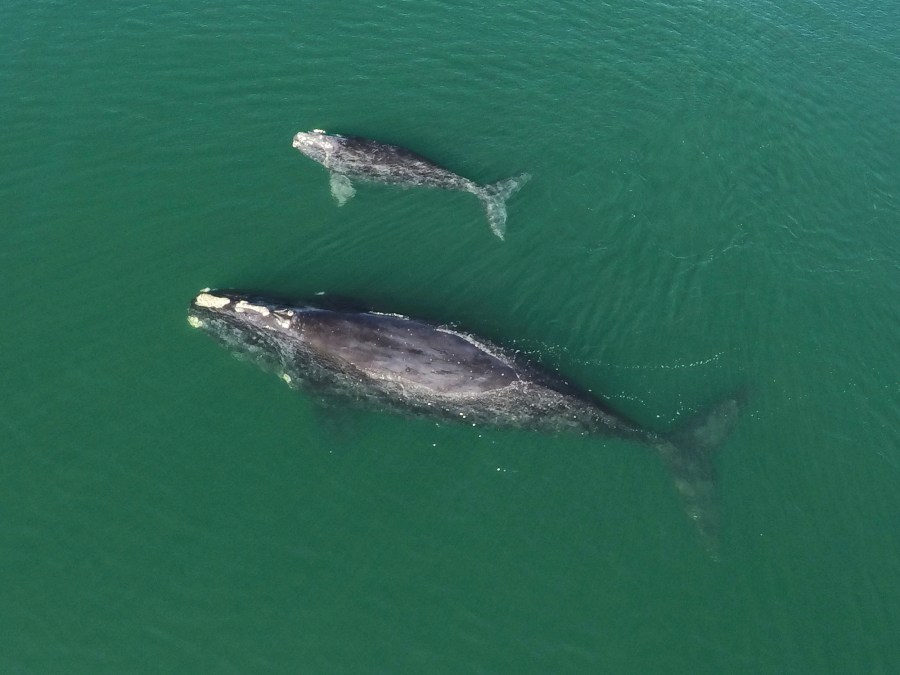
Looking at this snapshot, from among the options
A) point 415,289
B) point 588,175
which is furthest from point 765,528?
point 588,175

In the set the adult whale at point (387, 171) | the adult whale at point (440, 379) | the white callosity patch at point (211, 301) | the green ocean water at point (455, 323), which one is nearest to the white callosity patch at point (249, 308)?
the adult whale at point (440, 379)

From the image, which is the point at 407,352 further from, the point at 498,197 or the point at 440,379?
the point at 498,197

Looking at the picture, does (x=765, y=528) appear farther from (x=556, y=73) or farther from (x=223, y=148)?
(x=223, y=148)

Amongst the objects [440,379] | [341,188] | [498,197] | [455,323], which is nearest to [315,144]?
[341,188]

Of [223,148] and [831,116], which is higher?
[831,116]

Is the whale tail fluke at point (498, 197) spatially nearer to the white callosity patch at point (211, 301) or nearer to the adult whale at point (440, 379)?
the adult whale at point (440, 379)

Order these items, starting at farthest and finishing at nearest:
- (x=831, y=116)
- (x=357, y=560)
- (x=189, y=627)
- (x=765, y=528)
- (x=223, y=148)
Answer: (x=831, y=116) < (x=223, y=148) < (x=765, y=528) < (x=357, y=560) < (x=189, y=627)

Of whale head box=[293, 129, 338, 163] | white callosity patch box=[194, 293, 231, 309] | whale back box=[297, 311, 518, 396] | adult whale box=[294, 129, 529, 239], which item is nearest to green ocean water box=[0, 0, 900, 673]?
adult whale box=[294, 129, 529, 239]
